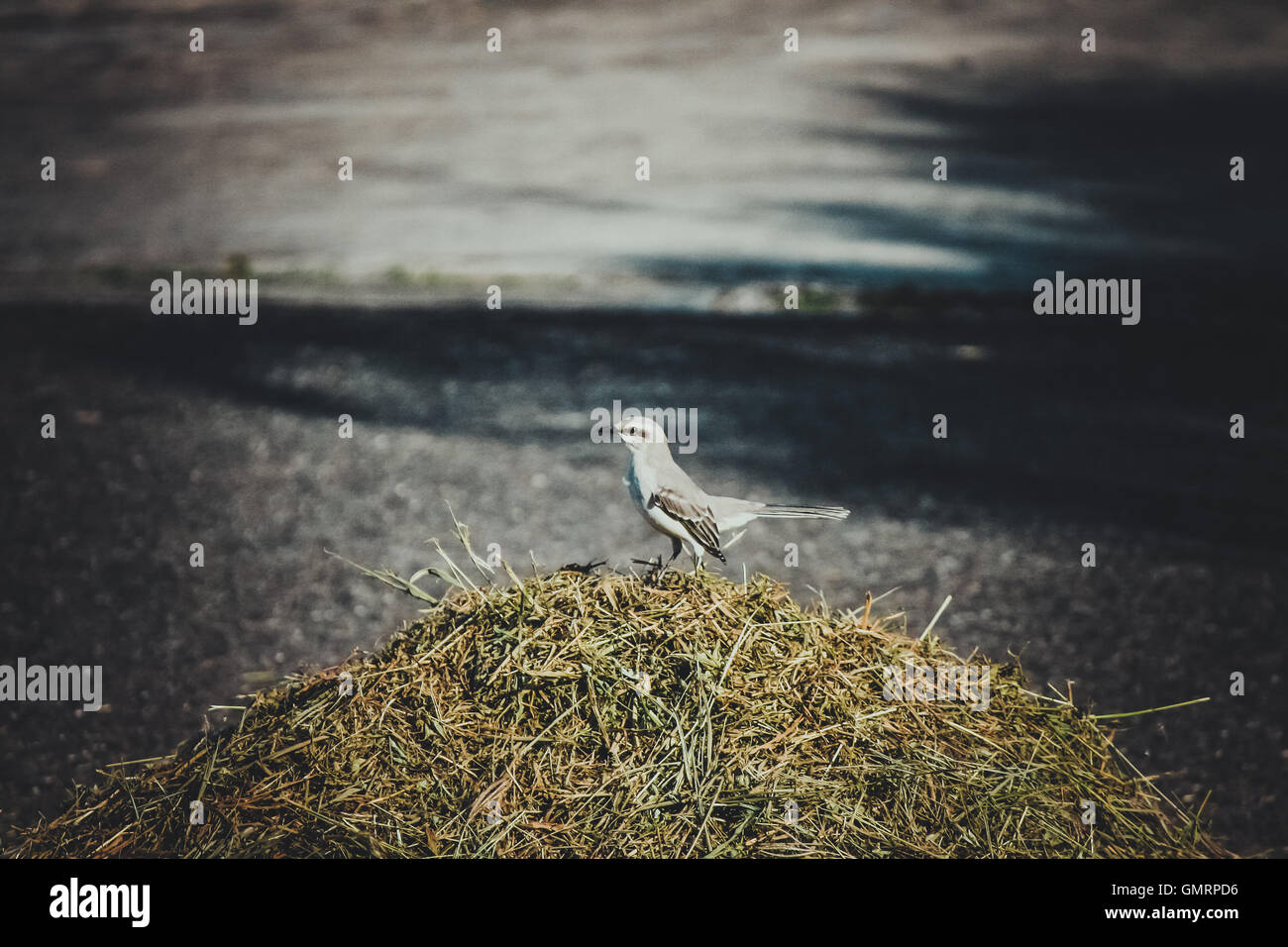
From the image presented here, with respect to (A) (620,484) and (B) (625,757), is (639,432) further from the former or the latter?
(A) (620,484)

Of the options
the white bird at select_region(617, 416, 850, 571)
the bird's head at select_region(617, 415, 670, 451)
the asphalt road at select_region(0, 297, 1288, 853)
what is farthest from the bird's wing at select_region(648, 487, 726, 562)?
the asphalt road at select_region(0, 297, 1288, 853)

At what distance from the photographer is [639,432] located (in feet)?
8.02

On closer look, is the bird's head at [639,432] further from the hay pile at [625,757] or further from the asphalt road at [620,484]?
the asphalt road at [620,484]

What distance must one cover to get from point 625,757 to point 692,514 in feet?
1.94

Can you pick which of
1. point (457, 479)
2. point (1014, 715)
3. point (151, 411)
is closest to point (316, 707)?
point (1014, 715)

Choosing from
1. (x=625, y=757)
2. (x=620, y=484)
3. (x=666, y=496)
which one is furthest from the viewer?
(x=620, y=484)

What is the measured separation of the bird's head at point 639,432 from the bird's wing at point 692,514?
0.38ft

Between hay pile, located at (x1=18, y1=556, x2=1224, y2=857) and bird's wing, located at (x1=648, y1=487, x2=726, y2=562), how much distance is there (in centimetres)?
13

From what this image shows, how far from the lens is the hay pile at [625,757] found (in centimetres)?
199

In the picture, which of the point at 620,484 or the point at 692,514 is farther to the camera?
the point at 620,484

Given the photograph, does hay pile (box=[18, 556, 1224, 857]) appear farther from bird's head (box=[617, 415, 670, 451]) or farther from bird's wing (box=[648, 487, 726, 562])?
bird's head (box=[617, 415, 670, 451])

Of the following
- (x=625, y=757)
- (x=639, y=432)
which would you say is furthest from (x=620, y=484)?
(x=625, y=757)

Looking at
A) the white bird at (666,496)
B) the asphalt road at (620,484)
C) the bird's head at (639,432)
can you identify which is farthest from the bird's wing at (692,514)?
the asphalt road at (620,484)
